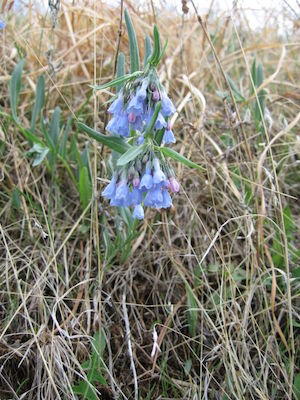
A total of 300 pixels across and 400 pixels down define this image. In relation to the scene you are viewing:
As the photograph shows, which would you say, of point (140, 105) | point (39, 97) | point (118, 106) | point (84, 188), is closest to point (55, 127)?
point (39, 97)

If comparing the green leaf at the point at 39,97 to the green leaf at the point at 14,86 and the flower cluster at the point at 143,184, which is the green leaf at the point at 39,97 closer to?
the green leaf at the point at 14,86

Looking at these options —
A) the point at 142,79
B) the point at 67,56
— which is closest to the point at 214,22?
the point at 67,56

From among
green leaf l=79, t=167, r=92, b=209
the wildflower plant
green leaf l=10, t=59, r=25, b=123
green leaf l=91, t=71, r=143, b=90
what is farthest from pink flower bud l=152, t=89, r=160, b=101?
green leaf l=10, t=59, r=25, b=123

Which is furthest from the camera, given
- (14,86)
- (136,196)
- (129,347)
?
(14,86)

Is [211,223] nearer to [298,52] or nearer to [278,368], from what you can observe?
[278,368]

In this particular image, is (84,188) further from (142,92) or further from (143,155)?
(142,92)

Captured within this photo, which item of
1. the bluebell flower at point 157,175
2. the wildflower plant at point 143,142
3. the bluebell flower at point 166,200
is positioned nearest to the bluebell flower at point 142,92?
the wildflower plant at point 143,142
